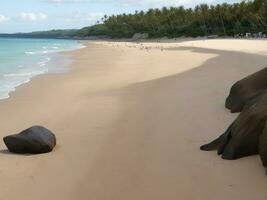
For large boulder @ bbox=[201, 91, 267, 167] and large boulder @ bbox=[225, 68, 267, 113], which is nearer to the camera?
large boulder @ bbox=[201, 91, 267, 167]

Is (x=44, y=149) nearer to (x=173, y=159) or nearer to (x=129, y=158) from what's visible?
(x=129, y=158)

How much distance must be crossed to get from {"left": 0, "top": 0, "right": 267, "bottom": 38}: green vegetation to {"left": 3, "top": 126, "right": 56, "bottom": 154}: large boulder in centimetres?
7213

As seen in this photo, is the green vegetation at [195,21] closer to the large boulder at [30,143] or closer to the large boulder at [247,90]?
the large boulder at [247,90]

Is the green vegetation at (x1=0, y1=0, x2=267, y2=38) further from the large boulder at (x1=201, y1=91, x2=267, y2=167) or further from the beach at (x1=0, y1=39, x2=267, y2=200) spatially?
the large boulder at (x1=201, y1=91, x2=267, y2=167)

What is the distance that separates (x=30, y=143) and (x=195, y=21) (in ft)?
327

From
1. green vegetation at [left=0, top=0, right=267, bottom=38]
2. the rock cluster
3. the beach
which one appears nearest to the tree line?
green vegetation at [left=0, top=0, right=267, bottom=38]

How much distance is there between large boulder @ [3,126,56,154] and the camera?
8383mm

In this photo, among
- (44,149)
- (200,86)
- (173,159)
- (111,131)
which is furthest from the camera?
(200,86)

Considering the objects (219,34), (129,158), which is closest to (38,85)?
(129,158)

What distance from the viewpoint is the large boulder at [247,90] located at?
9.87 metres

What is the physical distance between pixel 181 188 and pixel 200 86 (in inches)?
396

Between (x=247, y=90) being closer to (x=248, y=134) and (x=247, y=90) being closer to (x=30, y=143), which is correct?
(x=248, y=134)

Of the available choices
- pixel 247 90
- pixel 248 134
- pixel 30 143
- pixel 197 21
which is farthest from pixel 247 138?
pixel 197 21

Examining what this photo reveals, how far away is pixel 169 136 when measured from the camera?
29.9ft
